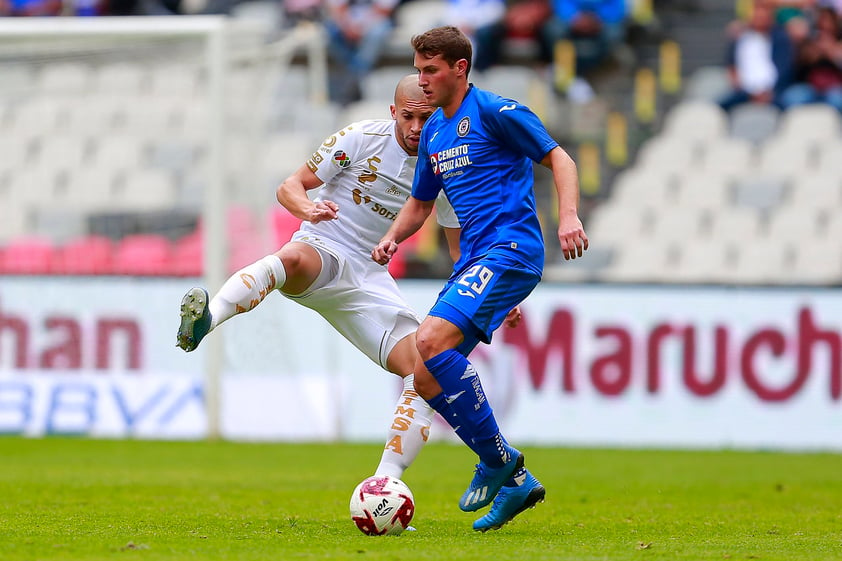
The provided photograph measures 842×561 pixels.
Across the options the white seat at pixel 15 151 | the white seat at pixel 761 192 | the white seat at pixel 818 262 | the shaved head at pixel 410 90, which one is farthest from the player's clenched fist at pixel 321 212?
the white seat at pixel 761 192

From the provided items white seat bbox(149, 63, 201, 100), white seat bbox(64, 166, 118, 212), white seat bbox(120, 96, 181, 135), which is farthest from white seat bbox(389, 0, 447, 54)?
white seat bbox(64, 166, 118, 212)

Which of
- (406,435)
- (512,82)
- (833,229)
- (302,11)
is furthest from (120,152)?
(406,435)

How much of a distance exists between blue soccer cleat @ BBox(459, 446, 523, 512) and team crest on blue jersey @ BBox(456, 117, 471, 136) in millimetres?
1579

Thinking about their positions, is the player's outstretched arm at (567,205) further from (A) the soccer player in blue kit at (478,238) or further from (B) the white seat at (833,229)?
(B) the white seat at (833,229)

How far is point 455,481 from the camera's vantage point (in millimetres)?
10188

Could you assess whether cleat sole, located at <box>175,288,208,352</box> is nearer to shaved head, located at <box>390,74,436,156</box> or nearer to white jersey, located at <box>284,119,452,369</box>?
white jersey, located at <box>284,119,452,369</box>

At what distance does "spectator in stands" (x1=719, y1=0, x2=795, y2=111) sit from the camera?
1762 cm

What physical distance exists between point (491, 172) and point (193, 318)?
5.24 feet

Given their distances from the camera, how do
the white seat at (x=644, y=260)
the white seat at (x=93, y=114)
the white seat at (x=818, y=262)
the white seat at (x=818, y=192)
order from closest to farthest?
the white seat at (x=93, y=114)
the white seat at (x=818, y=262)
the white seat at (x=644, y=260)
the white seat at (x=818, y=192)

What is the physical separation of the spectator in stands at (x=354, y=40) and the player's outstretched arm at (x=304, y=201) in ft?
38.1

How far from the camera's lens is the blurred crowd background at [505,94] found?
14531 millimetres

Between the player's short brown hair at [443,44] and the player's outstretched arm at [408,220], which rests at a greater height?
the player's short brown hair at [443,44]

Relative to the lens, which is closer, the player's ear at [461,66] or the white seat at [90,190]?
the player's ear at [461,66]

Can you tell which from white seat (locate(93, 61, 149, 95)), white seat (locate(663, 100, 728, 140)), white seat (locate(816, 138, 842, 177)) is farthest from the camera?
white seat (locate(663, 100, 728, 140))
